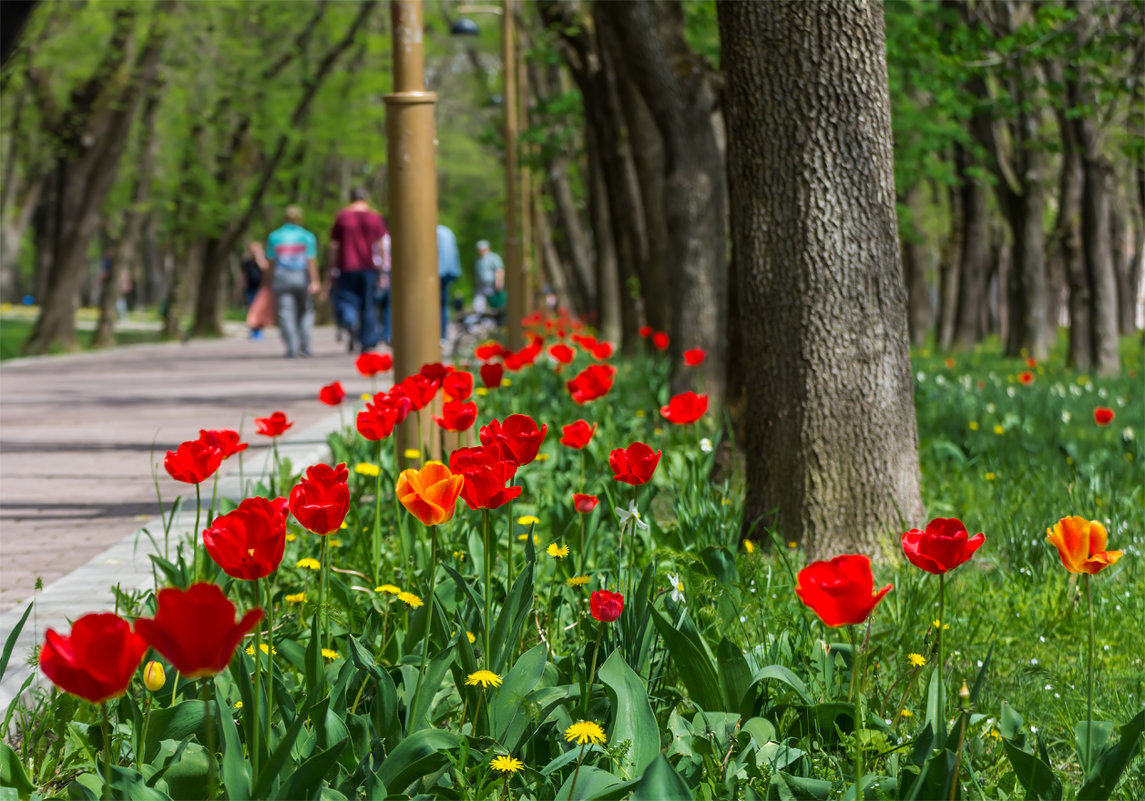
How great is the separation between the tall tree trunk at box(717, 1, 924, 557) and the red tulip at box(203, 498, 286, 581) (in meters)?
2.71

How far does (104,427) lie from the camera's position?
30.5ft

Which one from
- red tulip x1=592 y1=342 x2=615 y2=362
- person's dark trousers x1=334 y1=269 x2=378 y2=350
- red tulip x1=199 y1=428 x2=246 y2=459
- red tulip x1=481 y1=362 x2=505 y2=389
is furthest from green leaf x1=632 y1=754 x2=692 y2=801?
person's dark trousers x1=334 y1=269 x2=378 y2=350

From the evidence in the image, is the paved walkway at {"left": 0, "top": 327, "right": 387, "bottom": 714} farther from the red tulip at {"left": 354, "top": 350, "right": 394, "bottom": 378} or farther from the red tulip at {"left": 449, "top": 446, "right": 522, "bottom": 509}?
the red tulip at {"left": 449, "top": 446, "right": 522, "bottom": 509}

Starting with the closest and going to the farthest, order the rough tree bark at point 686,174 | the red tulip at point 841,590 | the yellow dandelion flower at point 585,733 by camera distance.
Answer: the red tulip at point 841,590 < the yellow dandelion flower at point 585,733 < the rough tree bark at point 686,174

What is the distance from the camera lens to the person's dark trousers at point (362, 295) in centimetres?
1614

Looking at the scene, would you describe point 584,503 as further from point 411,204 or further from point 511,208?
point 511,208

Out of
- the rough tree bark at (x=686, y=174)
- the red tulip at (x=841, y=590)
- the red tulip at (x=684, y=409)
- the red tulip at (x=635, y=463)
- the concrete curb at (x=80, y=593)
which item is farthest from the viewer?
the rough tree bark at (x=686, y=174)

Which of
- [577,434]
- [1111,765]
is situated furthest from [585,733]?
[577,434]

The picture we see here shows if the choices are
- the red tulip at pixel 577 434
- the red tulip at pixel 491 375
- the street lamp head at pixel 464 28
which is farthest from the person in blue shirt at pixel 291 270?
the red tulip at pixel 577 434

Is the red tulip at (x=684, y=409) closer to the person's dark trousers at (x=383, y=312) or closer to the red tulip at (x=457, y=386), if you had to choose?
the red tulip at (x=457, y=386)

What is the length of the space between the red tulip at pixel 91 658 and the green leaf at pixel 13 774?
2.50 ft

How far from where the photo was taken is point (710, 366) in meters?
8.72

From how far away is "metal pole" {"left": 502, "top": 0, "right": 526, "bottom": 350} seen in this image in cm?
1597

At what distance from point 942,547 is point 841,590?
38cm
